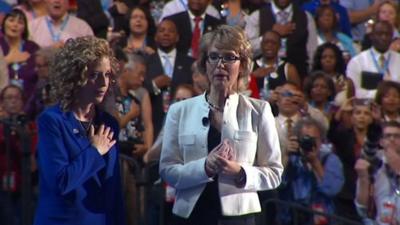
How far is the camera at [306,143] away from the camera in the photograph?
10750mm

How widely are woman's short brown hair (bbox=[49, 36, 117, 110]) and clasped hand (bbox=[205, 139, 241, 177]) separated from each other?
2.37 feet

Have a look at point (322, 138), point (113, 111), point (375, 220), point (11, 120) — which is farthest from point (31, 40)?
point (113, 111)

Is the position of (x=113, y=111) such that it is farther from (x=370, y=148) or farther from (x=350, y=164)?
(x=350, y=164)

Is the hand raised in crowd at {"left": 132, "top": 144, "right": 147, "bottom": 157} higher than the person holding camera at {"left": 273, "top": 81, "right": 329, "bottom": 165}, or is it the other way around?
the person holding camera at {"left": 273, "top": 81, "right": 329, "bottom": 165}

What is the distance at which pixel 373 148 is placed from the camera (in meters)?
10.7

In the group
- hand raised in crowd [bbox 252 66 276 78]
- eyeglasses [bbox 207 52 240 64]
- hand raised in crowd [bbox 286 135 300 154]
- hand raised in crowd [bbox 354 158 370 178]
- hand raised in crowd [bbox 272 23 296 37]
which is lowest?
hand raised in crowd [bbox 354 158 370 178]

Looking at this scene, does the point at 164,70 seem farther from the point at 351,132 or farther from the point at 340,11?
the point at 340,11

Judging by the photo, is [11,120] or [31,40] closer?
[11,120]

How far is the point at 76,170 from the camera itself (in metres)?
6.20

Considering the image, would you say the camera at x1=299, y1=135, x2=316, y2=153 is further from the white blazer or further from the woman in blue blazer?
the woman in blue blazer

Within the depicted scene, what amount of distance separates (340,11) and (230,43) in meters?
8.79

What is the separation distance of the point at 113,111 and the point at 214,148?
1.97 feet

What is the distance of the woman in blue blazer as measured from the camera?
6227 millimetres

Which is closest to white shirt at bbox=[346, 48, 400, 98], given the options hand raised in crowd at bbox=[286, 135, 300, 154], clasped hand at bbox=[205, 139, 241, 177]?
hand raised in crowd at bbox=[286, 135, 300, 154]
